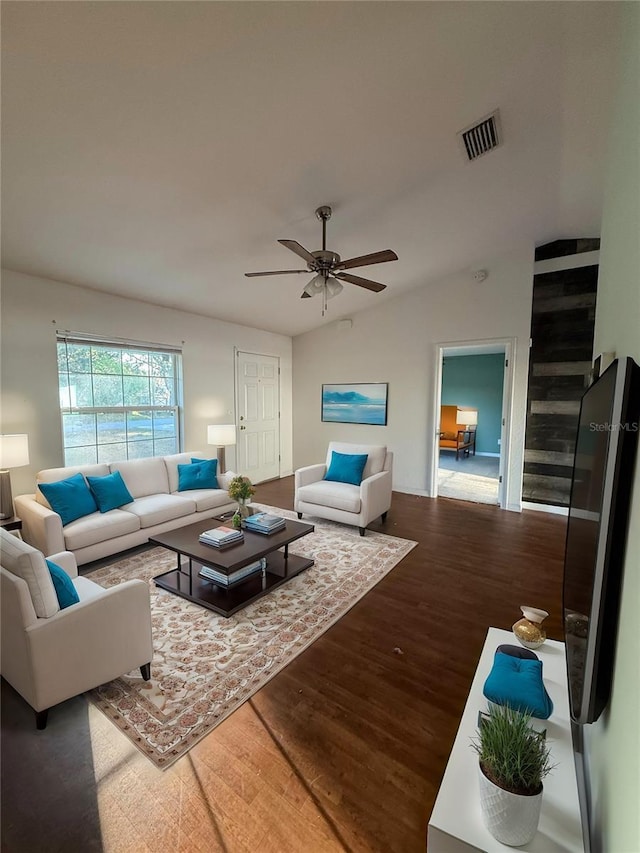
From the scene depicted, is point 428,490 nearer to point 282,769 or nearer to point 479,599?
point 479,599

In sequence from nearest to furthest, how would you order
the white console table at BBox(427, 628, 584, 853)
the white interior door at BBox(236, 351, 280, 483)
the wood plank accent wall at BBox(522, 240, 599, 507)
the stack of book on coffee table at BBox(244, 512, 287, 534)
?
the white console table at BBox(427, 628, 584, 853) → the stack of book on coffee table at BBox(244, 512, 287, 534) → the wood plank accent wall at BBox(522, 240, 599, 507) → the white interior door at BBox(236, 351, 280, 483)

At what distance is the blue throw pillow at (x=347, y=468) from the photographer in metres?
4.21

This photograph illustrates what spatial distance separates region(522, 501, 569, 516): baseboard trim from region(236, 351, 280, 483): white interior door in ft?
12.6

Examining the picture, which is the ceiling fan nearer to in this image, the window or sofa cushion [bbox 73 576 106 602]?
the window

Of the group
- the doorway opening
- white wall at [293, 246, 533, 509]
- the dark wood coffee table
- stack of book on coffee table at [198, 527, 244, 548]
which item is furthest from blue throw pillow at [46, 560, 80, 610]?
the doorway opening

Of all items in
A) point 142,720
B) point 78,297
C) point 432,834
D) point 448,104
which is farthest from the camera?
point 78,297

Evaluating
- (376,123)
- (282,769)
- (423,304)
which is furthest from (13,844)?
(423,304)

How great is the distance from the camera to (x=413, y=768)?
4.91ft

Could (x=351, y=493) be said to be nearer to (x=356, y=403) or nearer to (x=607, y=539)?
(x=356, y=403)

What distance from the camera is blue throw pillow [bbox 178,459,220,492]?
4.04 meters

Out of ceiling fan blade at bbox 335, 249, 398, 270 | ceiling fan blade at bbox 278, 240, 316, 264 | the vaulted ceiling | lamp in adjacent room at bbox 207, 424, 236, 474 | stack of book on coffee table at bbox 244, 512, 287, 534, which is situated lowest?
stack of book on coffee table at bbox 244, 512, 287, 534

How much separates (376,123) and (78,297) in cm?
317

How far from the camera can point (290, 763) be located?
1507mm

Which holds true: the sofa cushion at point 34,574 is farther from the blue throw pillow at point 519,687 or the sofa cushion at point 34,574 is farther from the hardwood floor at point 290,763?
the blue throw pillow at point 519,687
